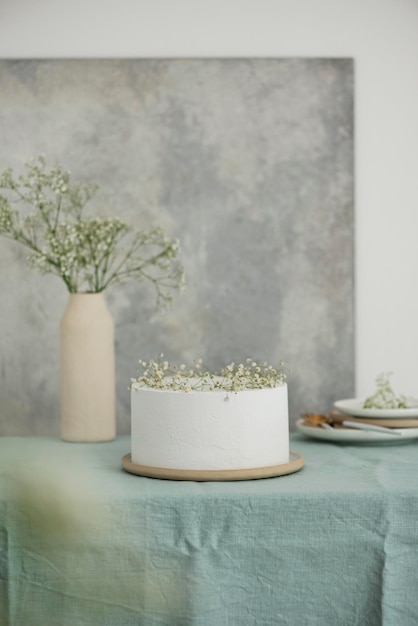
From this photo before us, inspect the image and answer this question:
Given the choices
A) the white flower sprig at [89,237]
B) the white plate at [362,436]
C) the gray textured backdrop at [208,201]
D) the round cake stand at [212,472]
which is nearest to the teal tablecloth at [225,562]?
the round cake stand at [212,472]

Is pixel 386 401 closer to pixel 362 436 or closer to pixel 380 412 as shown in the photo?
pixel 380 412

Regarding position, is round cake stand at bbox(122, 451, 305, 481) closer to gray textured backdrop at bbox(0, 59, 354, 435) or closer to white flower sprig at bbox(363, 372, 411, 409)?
white flower sprig at bbox(363, 372, 411, 409)

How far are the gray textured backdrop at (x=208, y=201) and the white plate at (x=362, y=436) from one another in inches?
17.1

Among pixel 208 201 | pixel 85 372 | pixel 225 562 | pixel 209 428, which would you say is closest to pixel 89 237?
pixel 85 372

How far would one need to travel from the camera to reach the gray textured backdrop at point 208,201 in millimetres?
2076

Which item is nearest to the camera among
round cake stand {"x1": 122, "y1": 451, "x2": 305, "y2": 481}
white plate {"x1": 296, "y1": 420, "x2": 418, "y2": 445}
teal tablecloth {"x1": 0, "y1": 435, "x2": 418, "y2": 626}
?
teal tablecloth {"x1": 0, "y1": 435, "x2": 418, "y2": 626}

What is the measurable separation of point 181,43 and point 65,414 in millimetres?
1047

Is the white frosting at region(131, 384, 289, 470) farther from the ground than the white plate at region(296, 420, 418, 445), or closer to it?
farther from the ground

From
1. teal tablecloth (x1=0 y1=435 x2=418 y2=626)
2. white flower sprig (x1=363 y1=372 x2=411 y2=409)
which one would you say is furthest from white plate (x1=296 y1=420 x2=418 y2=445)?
teal tablecloth (x1=0 y1=435 x2=418 y2=626)

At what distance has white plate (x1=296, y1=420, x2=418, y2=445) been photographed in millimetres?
1631

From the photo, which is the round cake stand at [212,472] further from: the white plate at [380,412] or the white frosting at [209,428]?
the white plate at [380,412]

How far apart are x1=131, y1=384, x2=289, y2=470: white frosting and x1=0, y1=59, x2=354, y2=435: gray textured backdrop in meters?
0.81

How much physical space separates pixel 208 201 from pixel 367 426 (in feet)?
2.55

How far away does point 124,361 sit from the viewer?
2.09 meters
